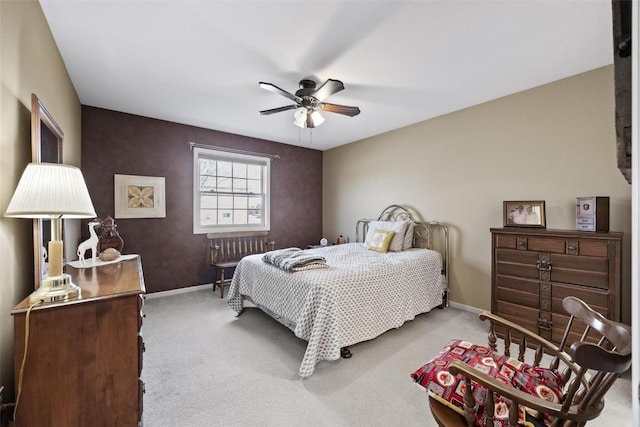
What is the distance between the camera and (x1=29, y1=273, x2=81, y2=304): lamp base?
3.85 ft

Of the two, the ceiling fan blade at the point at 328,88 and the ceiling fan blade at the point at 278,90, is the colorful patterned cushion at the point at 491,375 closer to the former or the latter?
the ceiling fan blade at the point at 328,88

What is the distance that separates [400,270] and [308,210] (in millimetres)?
3126

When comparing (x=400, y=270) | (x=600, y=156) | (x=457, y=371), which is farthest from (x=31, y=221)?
(x=600, y=156)

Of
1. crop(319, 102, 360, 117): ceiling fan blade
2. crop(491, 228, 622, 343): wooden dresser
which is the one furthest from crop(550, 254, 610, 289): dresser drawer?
crop(319, 102, 360, 117): ceiling fan blade

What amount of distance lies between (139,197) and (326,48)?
3.30 meters

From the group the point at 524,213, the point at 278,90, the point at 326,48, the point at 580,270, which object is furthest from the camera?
the point at 524,213

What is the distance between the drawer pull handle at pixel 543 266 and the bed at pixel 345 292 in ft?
3.53

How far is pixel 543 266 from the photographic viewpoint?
99.7 inches

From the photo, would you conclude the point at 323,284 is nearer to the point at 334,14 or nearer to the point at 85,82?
the point at 334,14

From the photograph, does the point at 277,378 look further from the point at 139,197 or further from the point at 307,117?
the point at 139,197

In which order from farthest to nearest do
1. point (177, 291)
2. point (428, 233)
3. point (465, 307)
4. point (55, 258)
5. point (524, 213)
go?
point (177, 291)
point (428, 233)
point (465, 307)
point (524, 213)
point (55, 258)

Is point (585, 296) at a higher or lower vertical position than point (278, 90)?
lower

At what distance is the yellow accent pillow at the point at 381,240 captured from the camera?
3721 mm

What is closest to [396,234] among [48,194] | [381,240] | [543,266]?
[381,240]
